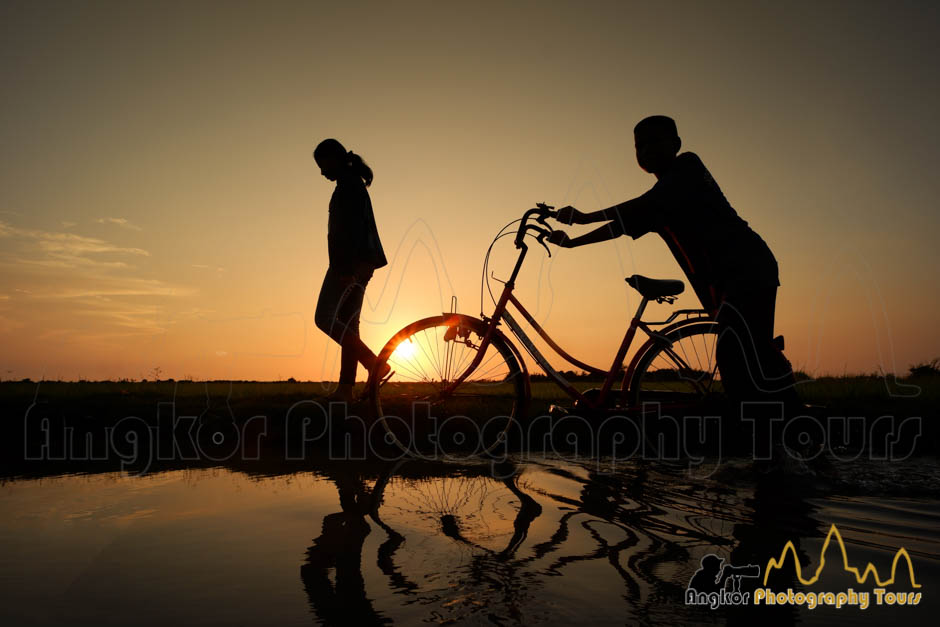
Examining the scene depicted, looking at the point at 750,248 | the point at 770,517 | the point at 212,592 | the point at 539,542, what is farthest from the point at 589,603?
the point at 750,248

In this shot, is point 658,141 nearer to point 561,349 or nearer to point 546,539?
point 561,349

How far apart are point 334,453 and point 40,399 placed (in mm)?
4650

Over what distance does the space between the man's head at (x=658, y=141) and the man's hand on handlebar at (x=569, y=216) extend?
700 millimetres

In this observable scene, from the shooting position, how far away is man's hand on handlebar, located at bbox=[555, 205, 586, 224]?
5.18 meters

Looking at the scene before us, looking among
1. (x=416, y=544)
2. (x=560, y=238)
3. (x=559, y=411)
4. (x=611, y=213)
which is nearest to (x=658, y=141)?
(x=611, y=213)

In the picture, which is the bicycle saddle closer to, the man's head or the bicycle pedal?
the man's head

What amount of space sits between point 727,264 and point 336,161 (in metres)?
4.48

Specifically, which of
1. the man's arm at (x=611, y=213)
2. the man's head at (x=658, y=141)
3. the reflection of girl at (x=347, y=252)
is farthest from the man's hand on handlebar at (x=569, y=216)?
the reflection of girl at (x=347, y=252)

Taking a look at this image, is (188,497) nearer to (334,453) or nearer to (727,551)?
(334,453)

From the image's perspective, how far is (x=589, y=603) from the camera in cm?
224

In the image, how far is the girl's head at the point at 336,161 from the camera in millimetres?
7062

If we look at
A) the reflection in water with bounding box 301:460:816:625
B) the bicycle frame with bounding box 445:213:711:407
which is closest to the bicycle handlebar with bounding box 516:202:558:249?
the bicycle frame with bounding box 445:213:711:407

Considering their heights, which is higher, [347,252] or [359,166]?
[359,166]

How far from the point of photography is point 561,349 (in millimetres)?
5570
